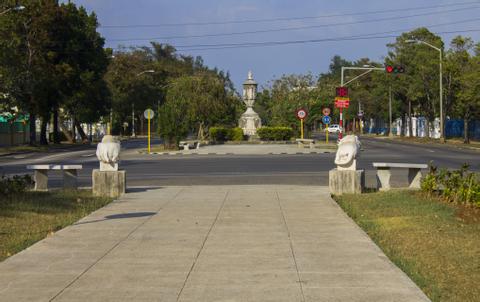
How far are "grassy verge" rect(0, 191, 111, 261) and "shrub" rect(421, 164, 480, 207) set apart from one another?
6.91 m

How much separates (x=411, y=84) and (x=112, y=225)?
7127cm

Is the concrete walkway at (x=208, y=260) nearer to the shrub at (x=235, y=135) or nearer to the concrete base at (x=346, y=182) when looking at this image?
the concrete base at (x=346, y=182)

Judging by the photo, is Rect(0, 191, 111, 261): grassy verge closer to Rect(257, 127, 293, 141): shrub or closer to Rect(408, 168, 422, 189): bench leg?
Rect(408, 168, 422, 189): bench leg

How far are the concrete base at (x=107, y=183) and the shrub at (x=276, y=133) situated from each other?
49.0m

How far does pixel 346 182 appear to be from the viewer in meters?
18.1

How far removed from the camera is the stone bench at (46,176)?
18891 mm

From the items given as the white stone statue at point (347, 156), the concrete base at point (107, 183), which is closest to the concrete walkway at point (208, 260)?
the concrete base at point (107, 183)

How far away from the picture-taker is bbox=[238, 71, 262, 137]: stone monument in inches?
2869

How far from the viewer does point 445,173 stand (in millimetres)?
15867

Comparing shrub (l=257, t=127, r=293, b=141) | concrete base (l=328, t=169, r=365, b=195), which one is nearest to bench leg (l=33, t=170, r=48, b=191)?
concrete base (l=328, t=169, r=365, b=195)

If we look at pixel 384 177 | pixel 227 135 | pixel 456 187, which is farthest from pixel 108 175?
pixel 227 135

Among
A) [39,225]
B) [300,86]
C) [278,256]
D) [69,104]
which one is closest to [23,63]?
[69,104]

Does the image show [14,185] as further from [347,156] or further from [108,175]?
[347,156]

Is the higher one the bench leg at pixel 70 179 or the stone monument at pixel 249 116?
the stone monument at pixel 249 116
